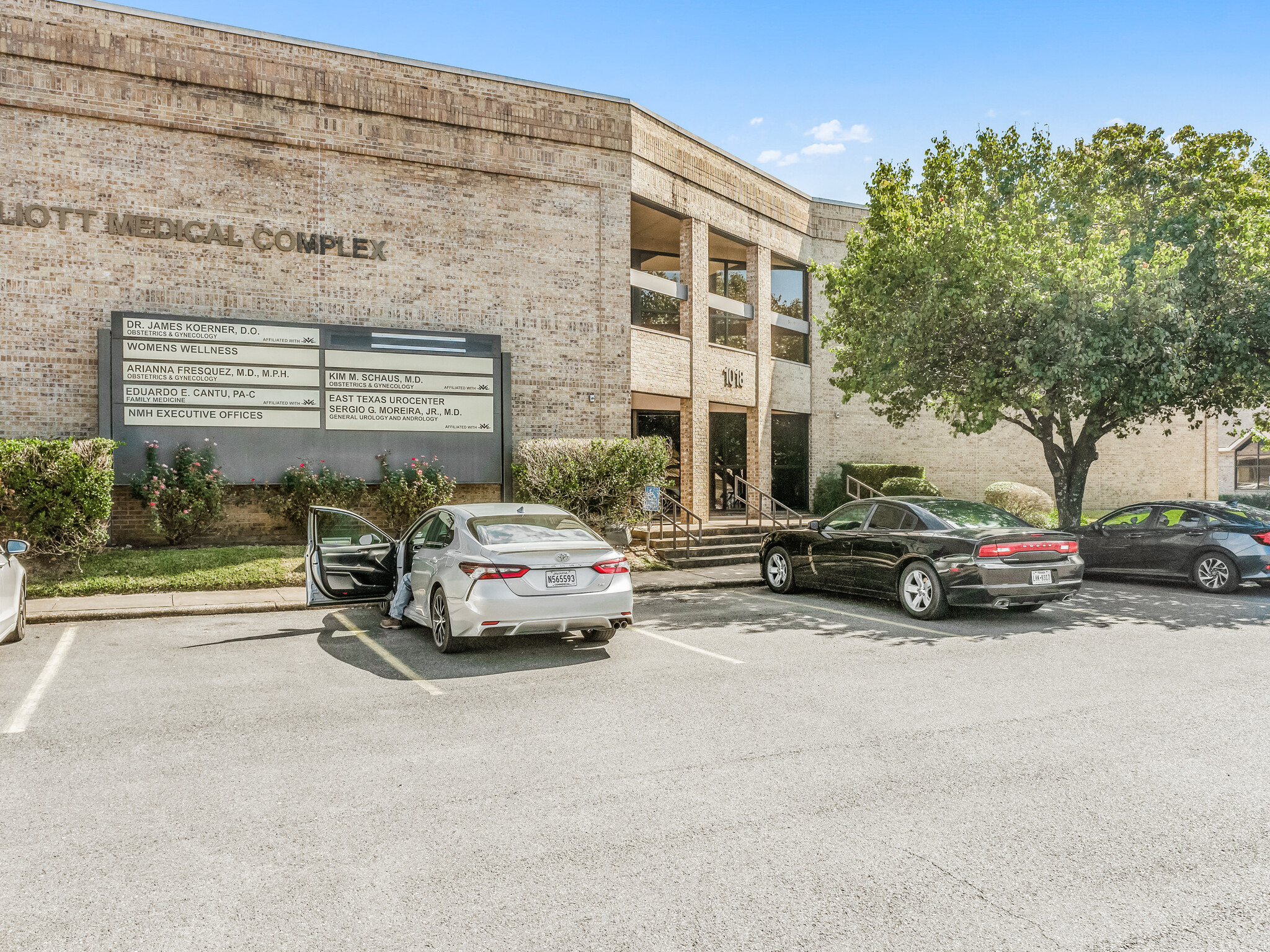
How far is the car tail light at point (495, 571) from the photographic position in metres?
7.83

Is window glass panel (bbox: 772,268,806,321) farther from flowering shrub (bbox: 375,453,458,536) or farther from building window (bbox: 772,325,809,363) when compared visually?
flowering shrub (bbox: 375,453,458,536)

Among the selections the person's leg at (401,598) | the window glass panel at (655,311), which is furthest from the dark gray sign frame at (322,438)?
the person's leg at (401,598)

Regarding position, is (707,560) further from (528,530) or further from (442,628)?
(442,628)

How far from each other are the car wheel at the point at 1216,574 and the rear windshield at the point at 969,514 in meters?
3.88

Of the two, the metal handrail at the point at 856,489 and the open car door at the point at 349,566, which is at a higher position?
the metal handrail at the point at 856,489

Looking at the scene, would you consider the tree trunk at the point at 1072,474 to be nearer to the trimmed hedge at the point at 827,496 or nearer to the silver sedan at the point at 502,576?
the trimmed hedge at the point at 827,496

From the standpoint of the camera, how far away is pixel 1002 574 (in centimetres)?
984

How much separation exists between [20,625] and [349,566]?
3.20 metres

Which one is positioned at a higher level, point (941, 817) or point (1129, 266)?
point (1129, 266)

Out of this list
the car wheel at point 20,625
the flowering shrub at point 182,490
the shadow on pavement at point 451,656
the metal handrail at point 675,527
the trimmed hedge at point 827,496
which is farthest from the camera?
the trimmed hedge at point 827,496

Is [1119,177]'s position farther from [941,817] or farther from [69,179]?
[69,179]

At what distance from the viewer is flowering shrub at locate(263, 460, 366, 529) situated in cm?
1460

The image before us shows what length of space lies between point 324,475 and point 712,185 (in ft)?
36.0

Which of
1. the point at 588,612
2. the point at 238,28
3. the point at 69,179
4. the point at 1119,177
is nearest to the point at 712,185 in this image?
the point at 1119,177
